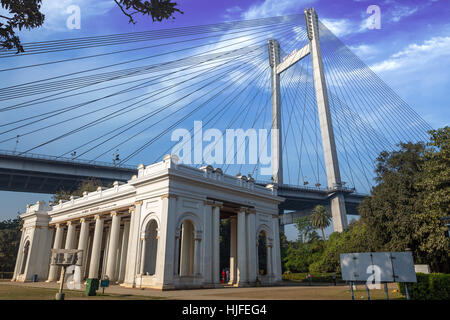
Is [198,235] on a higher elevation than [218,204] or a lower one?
lower

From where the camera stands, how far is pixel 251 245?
35.8 m

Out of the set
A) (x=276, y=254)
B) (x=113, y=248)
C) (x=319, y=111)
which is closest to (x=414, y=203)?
(x=276, y=254)

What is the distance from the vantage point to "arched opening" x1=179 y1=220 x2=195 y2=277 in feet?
107

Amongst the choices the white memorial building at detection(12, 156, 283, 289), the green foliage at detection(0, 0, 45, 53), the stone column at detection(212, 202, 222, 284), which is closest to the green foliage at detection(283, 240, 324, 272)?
the white memorial building at detection(12, 156, 283, 289)

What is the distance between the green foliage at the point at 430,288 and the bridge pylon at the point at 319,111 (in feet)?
154

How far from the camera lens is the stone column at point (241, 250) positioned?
33.6 metres

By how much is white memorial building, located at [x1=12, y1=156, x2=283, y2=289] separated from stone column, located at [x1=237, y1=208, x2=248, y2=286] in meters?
0.10

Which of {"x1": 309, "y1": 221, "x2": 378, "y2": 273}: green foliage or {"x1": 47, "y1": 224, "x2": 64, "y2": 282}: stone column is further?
{"x1": 309, "y1": 221, "x2": 378, "y2": 273}: green foliage

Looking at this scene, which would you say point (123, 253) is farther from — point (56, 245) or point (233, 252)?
point (56, 245)

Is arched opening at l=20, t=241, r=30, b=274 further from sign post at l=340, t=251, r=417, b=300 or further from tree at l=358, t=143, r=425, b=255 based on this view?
sign post at l=340, t=251, r=417, b=300

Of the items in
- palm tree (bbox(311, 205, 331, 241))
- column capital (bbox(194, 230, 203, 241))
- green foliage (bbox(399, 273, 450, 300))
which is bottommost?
green foliage (bbox(399, 273, 450, 300))

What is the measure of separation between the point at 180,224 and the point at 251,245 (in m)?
10.1

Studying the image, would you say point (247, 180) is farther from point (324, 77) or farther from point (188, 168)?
point (324, 77)
